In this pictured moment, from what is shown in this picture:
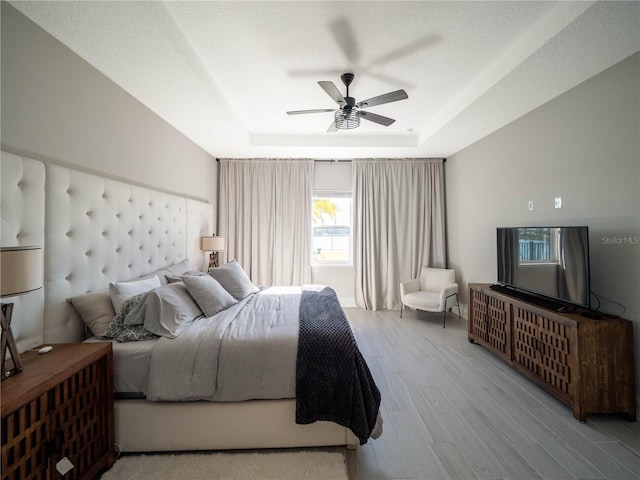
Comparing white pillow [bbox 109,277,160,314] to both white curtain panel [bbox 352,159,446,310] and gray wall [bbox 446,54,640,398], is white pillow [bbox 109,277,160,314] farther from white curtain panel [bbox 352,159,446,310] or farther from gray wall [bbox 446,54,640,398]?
gray wall [bbox 446,54,640,398]

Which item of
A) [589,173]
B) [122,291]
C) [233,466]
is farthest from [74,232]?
[589,173]

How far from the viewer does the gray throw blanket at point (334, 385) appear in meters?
1.52

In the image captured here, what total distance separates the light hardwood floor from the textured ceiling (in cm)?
261

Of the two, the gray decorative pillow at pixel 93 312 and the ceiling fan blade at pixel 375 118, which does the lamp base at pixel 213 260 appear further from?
the ceiling fan blade at pixel 375 118

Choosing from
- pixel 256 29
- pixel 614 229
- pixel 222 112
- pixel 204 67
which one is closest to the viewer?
pixel 256 29

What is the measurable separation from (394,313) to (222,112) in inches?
147

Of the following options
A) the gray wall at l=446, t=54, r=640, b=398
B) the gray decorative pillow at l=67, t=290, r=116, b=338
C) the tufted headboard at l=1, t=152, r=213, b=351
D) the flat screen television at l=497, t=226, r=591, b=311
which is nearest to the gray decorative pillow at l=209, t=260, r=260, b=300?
the tufted headboard at l=1, t=152, r=213, b=351

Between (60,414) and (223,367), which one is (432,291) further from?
(60,414)

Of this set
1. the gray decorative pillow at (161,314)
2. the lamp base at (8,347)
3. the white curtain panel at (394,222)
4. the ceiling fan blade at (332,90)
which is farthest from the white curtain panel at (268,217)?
the lamp base at (8,347)

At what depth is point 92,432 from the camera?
136 centimetres

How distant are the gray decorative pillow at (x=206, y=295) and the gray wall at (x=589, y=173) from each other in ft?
10.3

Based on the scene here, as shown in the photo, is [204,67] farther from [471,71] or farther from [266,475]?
[266,475]

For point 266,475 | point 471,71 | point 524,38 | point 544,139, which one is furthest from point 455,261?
point 266,475

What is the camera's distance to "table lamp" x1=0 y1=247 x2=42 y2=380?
3.35 ft
